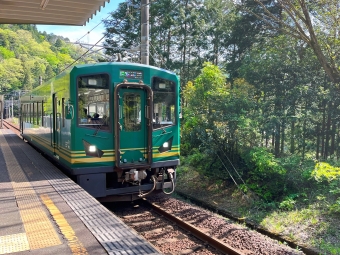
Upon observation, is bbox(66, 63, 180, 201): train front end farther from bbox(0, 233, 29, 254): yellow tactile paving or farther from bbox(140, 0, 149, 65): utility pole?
bbox(140, 0, 149, 65): utility pole

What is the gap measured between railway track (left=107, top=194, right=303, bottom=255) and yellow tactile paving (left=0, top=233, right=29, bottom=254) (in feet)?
8.48

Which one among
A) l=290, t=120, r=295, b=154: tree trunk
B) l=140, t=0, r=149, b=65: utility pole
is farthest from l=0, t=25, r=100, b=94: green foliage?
l=290, t=120, r=295, b=154: tree trunk

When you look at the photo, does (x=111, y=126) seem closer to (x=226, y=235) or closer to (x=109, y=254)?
(x=226, y=235)

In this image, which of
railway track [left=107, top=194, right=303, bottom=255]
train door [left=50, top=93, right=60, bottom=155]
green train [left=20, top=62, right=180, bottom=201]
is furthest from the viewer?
train door [left=50, top=93, right=60, bottom=155]

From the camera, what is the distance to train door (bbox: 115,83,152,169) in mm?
6732

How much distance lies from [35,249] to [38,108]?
8409mm

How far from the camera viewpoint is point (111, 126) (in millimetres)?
6727

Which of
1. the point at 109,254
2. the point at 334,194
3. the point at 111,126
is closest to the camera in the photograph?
the point at 109,254

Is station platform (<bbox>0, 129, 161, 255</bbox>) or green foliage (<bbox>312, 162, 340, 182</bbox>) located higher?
station platform (<bbox>0, 129, 161, 255</bbox>)

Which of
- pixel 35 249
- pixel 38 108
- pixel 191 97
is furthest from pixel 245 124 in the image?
pixel 35 249

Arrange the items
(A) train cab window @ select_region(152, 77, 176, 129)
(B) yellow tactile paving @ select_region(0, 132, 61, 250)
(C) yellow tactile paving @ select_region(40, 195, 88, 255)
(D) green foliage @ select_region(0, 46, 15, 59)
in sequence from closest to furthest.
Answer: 1. (C) yellow tactile paving @ select_region(40, 195, 88, 255)
2. (B) yellow tactile paving @ select_region(0, 132, 61, 250)
3. (A) train cab window @ select_region(152, 77, 176, 129)
4. (D) green foliage @ select_region(0, 46, 15, 59)

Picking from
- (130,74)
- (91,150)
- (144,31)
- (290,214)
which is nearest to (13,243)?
(91,150)

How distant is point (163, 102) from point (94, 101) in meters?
1.62

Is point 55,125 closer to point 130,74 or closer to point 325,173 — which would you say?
point 130,74
